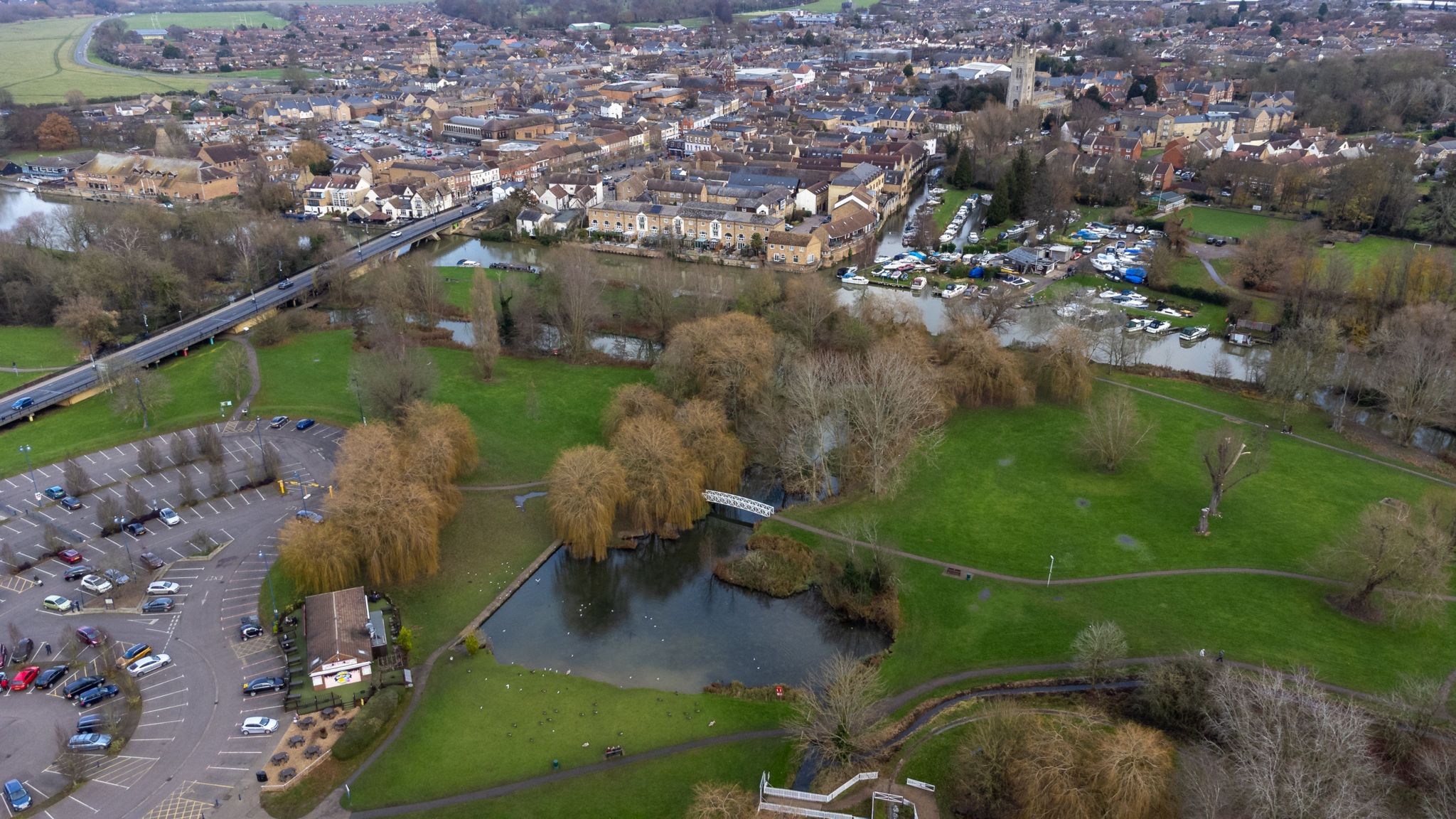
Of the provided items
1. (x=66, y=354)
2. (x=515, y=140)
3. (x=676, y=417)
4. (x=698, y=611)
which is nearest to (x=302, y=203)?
(x=515, y=140)

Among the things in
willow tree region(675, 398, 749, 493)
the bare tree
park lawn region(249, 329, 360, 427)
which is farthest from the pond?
park lawn region(249, 329, 360, 427)

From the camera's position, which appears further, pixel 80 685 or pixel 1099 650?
pixel 80 685

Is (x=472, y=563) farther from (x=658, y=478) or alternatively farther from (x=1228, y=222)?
(x=1228, y=222)

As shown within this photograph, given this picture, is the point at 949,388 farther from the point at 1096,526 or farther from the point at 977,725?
the point at 977,725

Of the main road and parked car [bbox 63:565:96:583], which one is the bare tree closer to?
parked car [bbox 63:565:96:583]

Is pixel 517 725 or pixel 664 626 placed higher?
pixel 517 725

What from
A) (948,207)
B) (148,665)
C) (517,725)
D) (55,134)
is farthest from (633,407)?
(55,134)
